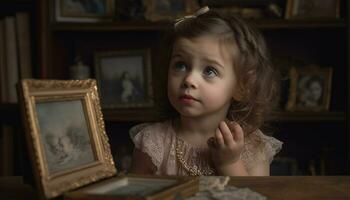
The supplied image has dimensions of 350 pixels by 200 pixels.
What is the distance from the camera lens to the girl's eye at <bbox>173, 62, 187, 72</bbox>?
1.32m

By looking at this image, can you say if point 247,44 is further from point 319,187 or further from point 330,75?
point 330,75

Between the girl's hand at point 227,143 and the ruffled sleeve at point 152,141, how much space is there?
203 millimetres

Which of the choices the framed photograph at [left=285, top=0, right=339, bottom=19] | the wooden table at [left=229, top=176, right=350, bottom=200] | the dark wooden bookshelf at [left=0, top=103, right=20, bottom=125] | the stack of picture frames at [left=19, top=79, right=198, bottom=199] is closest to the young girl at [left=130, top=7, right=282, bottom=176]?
the wooden table at [left=229, top=176, right=350, bottom=200]

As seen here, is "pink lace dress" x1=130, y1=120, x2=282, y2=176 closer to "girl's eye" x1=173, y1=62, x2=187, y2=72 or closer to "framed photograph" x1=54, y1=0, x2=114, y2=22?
"girl's eye" x1=173, y1=62, x2=187, y2=72

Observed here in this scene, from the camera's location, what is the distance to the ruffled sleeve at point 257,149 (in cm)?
140

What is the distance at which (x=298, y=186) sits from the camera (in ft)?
2.90

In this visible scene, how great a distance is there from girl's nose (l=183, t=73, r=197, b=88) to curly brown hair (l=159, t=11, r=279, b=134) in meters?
0.11

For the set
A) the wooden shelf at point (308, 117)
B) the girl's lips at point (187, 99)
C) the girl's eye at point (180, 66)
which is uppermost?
the girl's eye at point (180, 66)

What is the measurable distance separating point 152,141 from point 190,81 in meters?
0.25

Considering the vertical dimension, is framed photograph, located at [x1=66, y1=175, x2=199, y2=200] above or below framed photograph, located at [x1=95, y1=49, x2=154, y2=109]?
above

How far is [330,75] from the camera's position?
98.5 inches

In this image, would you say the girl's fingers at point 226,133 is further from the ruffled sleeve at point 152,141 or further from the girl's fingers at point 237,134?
the ruffled sleeve at point 152,141

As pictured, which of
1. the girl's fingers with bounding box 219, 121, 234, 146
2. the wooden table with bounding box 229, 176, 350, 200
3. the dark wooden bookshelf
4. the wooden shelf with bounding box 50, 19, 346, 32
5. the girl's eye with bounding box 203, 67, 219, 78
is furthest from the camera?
the dark wooden bookshelf

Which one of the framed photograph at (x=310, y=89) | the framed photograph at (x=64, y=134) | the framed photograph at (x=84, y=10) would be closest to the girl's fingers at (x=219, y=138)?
the framed photograph at (x=64, y=134)
